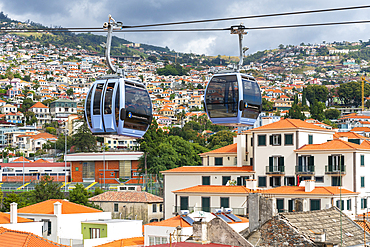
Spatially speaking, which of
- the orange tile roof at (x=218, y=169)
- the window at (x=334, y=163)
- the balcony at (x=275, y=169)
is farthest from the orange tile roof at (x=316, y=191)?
the orange tile roof at (x=218, y=169)

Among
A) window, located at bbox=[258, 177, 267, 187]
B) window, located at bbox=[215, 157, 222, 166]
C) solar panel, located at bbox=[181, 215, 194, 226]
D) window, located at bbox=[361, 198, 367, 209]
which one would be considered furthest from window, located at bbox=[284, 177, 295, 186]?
solar panel, located at bbox=[181, 215, 194, 226]

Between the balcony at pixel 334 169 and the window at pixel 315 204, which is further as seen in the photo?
the balcony at pixel 334 169

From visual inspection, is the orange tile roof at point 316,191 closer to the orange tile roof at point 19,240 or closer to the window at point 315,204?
the window at point 315,204

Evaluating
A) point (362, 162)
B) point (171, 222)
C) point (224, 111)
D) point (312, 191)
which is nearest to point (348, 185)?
A: point (362, 162)

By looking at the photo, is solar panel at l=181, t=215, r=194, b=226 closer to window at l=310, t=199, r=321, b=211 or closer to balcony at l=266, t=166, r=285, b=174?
window at l=310, t=199, r=321, b=211

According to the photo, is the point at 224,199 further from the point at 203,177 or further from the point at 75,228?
the point at 75,228

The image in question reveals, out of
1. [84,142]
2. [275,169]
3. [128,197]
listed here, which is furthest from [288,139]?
[84,142]
